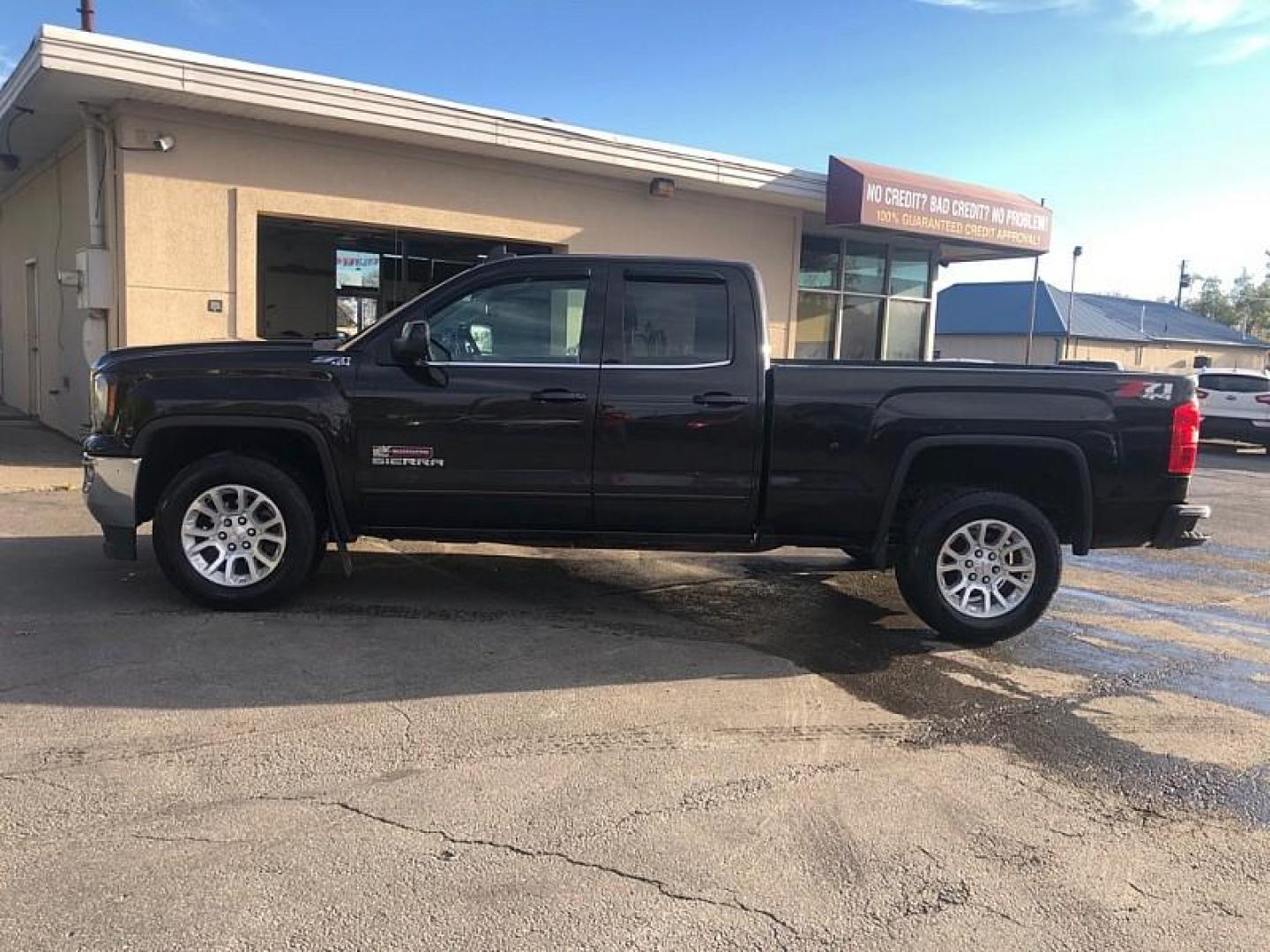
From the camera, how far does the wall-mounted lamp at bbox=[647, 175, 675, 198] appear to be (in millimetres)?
13250

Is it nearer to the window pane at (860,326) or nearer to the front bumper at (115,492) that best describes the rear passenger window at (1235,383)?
the window pane at (860,326)

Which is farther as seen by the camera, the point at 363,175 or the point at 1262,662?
the point at 363,175

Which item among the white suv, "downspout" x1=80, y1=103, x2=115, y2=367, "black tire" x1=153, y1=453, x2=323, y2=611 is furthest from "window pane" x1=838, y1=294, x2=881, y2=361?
"black tire" x1=153, y1=453, x2=323, y2=611

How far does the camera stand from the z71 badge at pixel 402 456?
18.1 feet

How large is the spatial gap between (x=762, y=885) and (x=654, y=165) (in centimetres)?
1124

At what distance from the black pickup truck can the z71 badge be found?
1cm

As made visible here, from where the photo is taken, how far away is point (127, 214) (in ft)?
33.5

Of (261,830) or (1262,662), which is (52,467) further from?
(1262,662)

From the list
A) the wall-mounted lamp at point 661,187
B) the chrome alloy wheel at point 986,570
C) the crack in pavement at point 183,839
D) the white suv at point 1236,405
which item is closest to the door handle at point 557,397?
the chrome alloy wheel at point 986,570

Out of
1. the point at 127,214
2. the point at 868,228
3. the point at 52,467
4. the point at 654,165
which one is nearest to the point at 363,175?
the point at 127,214

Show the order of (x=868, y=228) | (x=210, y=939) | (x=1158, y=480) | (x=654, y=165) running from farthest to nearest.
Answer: (x=868, y=228) < (x=654, y=165) < (x=1158, y=480) < (x=210, y=939)

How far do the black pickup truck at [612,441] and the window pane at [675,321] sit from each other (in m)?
0.01

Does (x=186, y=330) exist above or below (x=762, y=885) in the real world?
above

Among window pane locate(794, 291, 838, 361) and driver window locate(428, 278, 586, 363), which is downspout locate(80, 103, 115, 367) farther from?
window pane locate(794, 291, 838, 361)
